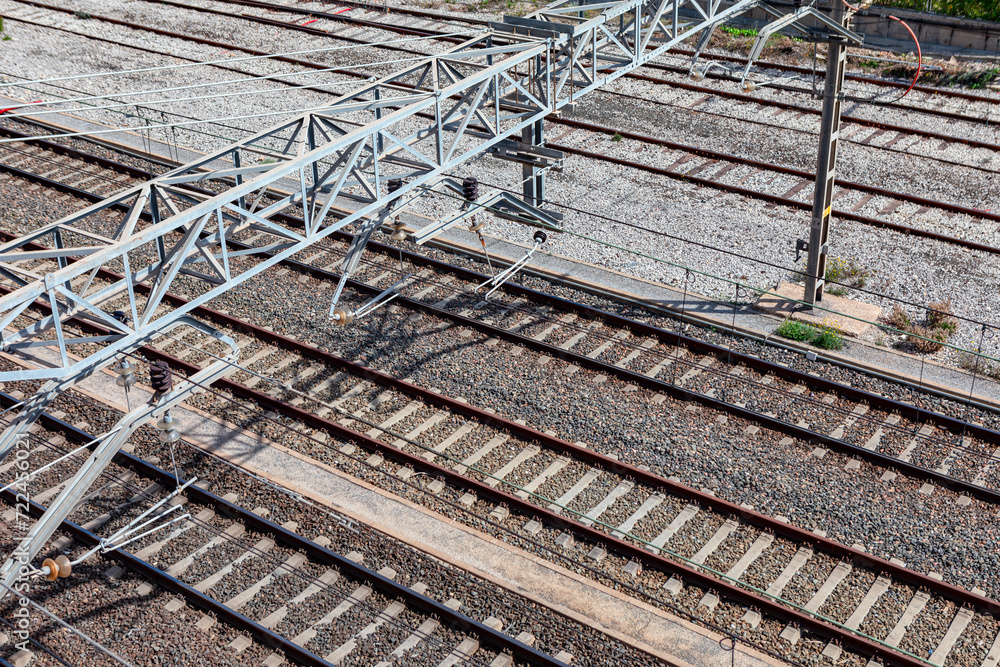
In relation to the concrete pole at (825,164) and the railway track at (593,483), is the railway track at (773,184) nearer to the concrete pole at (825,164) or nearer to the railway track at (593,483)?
the concrete pole at (825,164)

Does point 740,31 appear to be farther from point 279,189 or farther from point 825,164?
point 279,189

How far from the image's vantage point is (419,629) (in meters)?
12.2

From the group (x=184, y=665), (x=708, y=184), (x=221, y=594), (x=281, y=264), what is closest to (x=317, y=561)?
(x=221, y=594)

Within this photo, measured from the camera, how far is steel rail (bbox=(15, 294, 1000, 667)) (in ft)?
39.4

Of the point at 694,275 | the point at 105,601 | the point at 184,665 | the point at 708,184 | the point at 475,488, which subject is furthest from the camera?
the point at 708,184

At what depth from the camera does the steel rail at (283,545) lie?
11820 mm

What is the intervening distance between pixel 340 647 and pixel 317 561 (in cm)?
153

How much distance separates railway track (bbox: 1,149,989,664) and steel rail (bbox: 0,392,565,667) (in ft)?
5.74

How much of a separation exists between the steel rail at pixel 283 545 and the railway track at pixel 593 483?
175cm

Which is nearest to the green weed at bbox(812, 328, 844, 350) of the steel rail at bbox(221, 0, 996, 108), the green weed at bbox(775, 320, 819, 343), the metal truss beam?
the green weed at bbox(775, 320, 819, 343)

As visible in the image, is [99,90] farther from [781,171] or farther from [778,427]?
[778,427]

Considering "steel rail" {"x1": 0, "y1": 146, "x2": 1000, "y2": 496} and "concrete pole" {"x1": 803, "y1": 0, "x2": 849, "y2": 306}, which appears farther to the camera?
"concrete pole" {"x1": 803, "y1": 0, "x2": 849, "y2": 306}

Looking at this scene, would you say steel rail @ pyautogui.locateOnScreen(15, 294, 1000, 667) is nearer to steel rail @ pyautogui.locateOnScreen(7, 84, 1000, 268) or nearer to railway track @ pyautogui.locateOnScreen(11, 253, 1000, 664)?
railway track @ pyautogui.locateOnScreen(11, 253, 1000, 664)

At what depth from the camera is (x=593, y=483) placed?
14328 millimetres
